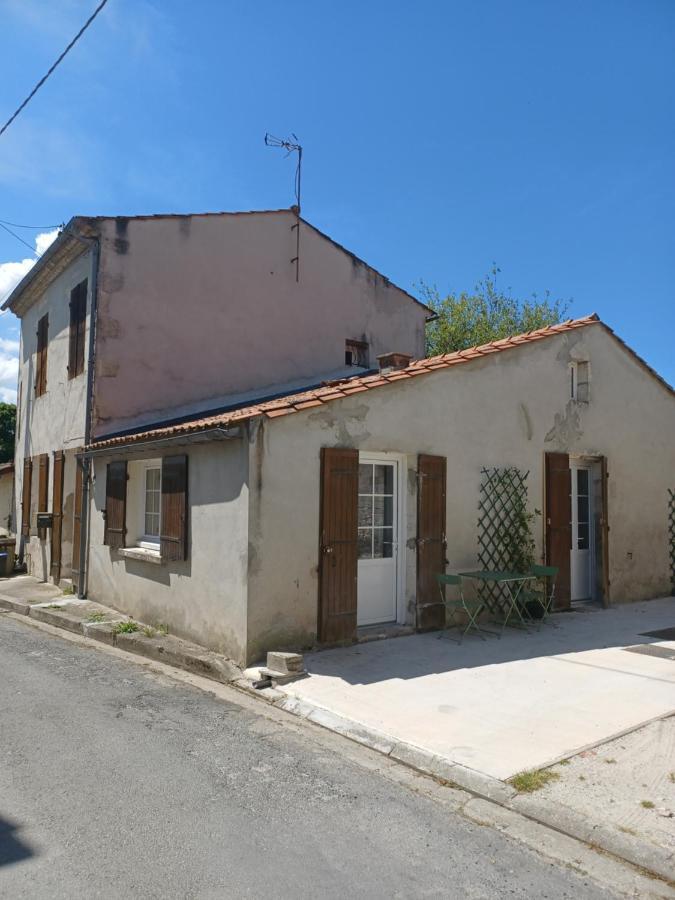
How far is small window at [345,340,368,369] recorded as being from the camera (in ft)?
44.2

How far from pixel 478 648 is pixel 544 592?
2.34m

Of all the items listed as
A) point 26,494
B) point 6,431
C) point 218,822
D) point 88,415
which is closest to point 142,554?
point 88,415

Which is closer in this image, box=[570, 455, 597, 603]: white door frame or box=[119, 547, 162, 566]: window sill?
box=[119, 547, 162, 566]: window sill

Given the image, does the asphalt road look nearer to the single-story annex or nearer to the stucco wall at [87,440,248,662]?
the stucco wall at [87,440,248,662]

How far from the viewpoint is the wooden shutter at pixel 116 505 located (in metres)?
9.15

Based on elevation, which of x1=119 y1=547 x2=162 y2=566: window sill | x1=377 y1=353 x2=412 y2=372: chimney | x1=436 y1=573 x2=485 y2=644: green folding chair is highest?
x1=377 y1=353 x2=412 y2=372: chimney

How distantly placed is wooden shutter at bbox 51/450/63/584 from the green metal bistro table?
23.7 ft

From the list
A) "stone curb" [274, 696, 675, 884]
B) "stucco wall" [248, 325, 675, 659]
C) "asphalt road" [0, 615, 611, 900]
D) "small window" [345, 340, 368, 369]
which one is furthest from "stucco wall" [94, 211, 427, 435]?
"stone curb" [274, 696, 675, 884]

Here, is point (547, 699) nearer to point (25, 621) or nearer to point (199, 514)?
point (199, 514)

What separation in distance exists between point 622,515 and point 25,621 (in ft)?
30.2

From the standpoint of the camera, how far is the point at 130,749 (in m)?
4.39

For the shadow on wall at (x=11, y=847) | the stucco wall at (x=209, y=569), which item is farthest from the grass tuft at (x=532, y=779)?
the stucco wall at (x=209, y=569)

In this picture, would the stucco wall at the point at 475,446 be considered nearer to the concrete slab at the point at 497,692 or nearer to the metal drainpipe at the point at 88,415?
the concrete slab at the point at 497,692

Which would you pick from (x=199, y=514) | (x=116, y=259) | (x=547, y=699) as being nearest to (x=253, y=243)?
(x=116, y=259)
